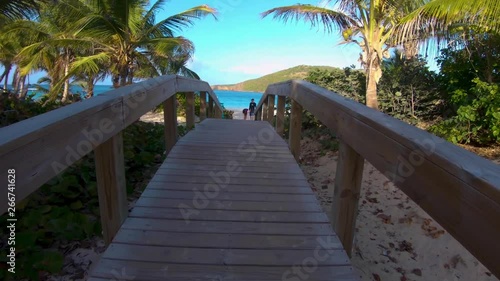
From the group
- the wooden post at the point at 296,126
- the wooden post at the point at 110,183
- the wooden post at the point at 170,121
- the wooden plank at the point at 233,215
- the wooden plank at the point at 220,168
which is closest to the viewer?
the wooden post at the point at 110,183

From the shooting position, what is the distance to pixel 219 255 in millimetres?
1786

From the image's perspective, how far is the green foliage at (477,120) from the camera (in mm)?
4371

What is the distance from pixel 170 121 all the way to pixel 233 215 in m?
1.66

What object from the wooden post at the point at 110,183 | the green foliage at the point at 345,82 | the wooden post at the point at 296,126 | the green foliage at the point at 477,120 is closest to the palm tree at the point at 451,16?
the green foliage at the point at 477,120

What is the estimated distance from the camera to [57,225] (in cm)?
212

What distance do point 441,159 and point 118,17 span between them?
1218 cm

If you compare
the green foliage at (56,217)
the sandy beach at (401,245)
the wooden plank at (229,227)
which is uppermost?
the wooden plank at (229,227)

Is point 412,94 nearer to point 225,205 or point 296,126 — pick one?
→ point 296,126

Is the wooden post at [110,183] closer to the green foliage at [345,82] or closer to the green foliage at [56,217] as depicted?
the green foliage at [56,217]

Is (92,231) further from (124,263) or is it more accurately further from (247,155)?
(247,155)

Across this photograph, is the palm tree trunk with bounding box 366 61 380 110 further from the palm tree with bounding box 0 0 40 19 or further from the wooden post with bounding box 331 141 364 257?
the palm tree with bounding box 0 0 40 19

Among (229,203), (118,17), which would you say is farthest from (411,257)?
(118,17)

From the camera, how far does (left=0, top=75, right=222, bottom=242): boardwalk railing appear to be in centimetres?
95

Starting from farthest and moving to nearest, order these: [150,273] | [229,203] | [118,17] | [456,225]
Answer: [118,17], [229,203], [150,273], [456,225]
